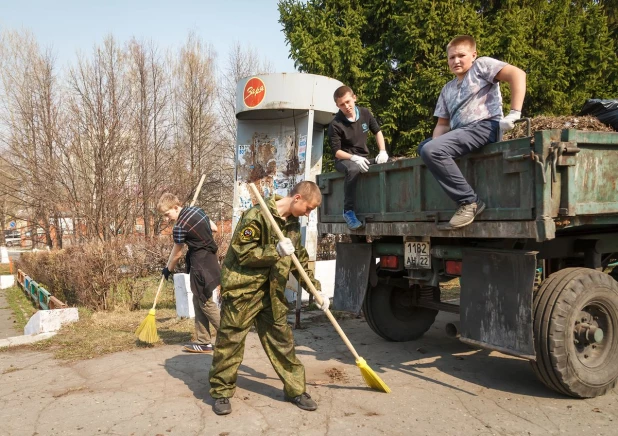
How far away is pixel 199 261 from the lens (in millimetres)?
5266

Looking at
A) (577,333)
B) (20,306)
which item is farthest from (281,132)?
(20,306)

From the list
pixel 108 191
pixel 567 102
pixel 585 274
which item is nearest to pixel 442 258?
pixel 585 274

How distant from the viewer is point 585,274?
3.80 m

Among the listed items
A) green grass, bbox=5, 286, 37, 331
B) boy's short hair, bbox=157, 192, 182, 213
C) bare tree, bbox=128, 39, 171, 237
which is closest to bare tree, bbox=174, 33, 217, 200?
bare tree, bbox=128, 39, 171, 237

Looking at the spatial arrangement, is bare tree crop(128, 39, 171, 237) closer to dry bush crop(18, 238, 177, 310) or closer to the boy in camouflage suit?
dry bush crop(18, 238, 177, 310)

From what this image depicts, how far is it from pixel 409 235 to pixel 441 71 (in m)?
9.16

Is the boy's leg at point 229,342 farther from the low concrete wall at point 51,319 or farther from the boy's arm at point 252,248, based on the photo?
the low concrete wall at point 51,319

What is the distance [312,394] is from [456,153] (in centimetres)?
219

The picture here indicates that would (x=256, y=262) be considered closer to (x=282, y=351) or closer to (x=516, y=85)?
(x=282, y=351)

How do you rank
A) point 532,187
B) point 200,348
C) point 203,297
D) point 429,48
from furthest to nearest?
1. point 429,48
2. point 200,348
3. point 203,297
4. point 532,187

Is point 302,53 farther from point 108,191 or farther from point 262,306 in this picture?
point 262,306

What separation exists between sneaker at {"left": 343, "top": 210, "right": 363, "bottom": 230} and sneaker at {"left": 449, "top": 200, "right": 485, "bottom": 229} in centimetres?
132

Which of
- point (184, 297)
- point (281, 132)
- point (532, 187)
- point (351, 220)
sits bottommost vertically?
point (184, 297)

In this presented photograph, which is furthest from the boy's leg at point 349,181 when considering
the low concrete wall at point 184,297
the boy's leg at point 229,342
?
the low concrete wall at point 184,297
